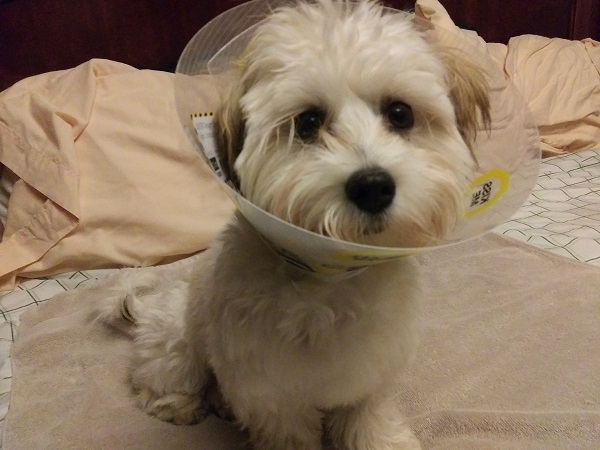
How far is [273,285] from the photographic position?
0.96 metres

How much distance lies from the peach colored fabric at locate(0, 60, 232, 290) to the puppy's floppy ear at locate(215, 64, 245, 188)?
735 millimetres

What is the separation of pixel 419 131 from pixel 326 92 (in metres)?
0.17

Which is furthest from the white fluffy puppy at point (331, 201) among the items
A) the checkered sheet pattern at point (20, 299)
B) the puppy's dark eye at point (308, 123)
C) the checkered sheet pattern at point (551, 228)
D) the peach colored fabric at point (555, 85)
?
the peach colored fabric at point (555, 85)

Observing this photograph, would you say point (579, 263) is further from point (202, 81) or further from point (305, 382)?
point (202, 81)

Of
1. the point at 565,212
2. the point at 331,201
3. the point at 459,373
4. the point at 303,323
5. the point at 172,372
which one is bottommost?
the point at 565,212

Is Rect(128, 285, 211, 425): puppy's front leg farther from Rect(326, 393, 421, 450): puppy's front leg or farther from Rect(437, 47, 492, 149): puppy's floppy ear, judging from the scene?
Rect(437, 47, 492, 149): puppy's floppy ear

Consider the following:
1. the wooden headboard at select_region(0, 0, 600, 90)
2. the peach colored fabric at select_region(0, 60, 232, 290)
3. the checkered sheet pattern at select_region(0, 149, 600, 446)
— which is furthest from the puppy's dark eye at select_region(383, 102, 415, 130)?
the wooden headboard at select_region(0, 0, 600, 90)

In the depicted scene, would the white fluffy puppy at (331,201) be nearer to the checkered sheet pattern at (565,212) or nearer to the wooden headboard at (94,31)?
the checkered sheet pattern at (565,212)

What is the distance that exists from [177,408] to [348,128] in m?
0.72

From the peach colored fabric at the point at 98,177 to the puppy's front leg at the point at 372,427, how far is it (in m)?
0.83

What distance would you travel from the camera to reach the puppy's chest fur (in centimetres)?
95

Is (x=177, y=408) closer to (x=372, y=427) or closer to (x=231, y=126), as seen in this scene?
(x=372, y=427)

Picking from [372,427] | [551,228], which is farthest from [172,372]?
[551,228]

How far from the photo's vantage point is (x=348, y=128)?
835 mm
